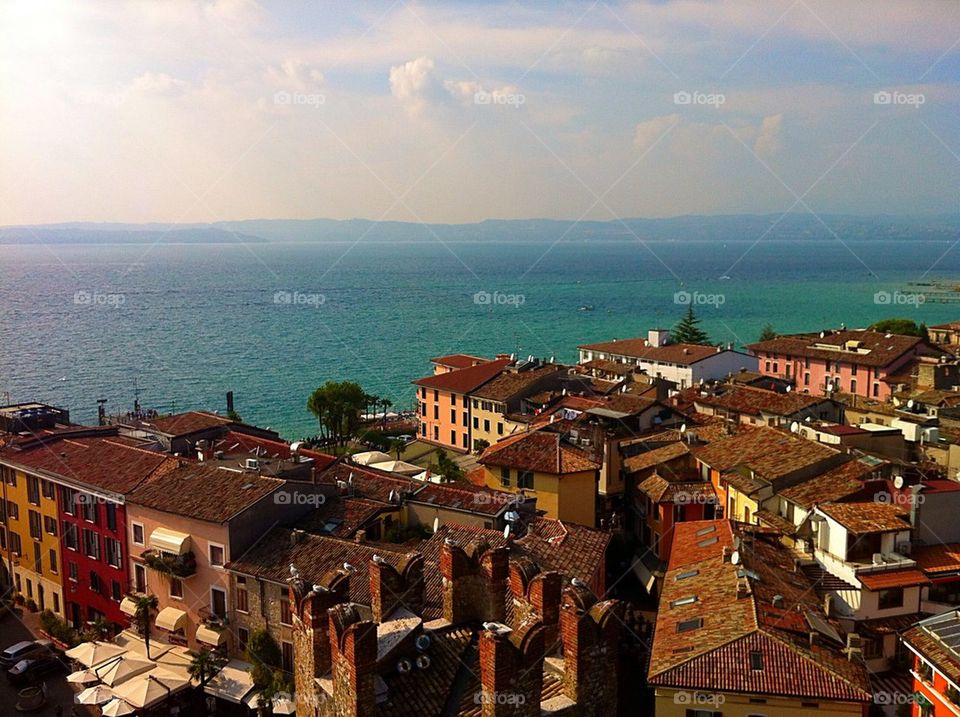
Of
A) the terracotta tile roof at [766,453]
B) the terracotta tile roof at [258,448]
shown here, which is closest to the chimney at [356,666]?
the terracotta tile roof at [766,453]

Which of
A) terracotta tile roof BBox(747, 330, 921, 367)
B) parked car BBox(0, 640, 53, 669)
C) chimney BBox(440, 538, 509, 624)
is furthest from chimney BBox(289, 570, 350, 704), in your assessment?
terracotta tile roof BBox(747, 330, 921, 367)

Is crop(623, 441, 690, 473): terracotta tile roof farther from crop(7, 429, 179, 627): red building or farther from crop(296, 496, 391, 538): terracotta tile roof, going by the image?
crop(7, 429, 179, 627): red building

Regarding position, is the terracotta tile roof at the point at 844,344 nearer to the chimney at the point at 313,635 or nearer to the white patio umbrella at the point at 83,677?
the white patio umbrella at the point at 83,677

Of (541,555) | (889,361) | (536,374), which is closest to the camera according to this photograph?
(541,555)

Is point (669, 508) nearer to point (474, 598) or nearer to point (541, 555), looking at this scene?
point (541, 555)

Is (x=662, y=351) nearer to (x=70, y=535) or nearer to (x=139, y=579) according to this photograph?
(x=70, y=535)

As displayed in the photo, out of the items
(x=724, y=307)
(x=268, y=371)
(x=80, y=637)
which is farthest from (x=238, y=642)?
(x=724, y=307)
